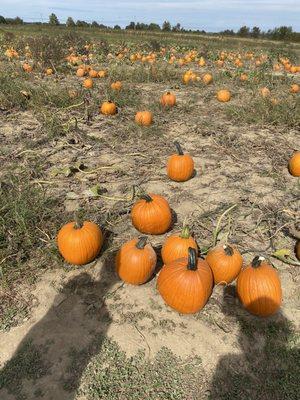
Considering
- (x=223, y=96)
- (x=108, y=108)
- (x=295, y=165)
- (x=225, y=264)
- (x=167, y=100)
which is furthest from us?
(x=223, y=96)

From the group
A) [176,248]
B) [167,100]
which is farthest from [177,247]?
[167,100]

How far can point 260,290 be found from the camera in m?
3.39

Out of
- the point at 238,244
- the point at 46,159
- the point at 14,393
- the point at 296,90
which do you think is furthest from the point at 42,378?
the point at 296,90

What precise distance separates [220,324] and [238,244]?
4.18 ft

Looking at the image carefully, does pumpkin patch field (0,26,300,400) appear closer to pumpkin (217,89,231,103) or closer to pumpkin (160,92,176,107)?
pumpkin (160,92,176,107)

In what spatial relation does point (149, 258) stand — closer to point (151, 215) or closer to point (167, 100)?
point (151, 215)

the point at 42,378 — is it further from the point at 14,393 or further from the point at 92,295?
the point at 92,295

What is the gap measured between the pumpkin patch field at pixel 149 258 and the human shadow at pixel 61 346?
11 millimetres

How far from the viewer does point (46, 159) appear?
6.47 meters

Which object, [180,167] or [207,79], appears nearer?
[180,167]

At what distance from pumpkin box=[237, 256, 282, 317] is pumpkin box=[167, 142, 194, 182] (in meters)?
2.44

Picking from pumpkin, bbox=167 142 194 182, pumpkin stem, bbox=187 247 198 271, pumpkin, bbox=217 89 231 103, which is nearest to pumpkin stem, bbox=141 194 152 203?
pumpkin stem, bbox=187 247 198 271

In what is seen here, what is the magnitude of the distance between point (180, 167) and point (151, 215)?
1504 mm

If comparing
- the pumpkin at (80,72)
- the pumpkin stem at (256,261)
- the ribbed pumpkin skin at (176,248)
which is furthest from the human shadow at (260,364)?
the pumpkin at (80,72)
